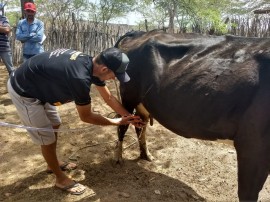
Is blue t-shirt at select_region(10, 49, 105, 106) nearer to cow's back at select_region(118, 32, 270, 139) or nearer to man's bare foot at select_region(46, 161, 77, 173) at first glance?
cow's back at select_region(118, 32, 270, 139)

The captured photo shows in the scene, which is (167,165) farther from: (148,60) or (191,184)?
(148,60)

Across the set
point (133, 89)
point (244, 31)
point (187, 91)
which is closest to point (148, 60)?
point (133, 89)

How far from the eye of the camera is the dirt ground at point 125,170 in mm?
3637

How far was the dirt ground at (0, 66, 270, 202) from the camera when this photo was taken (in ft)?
11.9

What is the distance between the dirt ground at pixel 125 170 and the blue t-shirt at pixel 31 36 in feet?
6.35

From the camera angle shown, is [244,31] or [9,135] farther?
[244,31]

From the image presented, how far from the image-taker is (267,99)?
8.95 ft

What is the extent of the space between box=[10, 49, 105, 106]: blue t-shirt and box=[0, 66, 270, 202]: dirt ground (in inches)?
20.4

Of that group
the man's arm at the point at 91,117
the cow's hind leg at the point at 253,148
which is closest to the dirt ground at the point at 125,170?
the man's arm at the point at 91,117

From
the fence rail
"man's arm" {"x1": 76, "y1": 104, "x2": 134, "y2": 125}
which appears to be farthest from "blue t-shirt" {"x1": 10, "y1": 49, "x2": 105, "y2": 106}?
the fence rail

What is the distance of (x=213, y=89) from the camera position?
10.00 ft

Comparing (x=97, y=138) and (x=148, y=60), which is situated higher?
(x=148, y=60)

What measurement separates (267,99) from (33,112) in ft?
7.34

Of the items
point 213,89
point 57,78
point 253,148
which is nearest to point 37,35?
point 57,78
